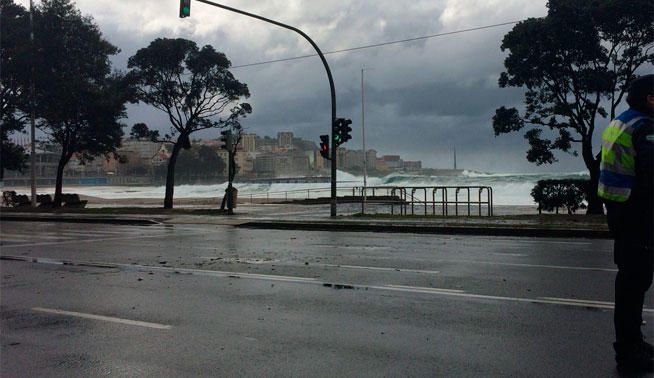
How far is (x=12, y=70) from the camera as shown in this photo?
104 feet

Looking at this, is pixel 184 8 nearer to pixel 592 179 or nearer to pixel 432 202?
pixel 432 202

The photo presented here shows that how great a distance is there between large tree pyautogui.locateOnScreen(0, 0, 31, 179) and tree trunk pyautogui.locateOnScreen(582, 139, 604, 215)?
28.6 meters

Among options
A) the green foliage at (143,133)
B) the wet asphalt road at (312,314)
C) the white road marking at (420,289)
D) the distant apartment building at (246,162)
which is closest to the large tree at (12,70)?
the green foliage at (143,133)

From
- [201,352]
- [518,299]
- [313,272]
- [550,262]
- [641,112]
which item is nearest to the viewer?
[641,112]

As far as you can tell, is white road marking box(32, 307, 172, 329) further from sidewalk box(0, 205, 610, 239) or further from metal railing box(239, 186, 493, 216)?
metal railing box(239, 186, 493, 216)

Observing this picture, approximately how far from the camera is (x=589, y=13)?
21.0 m

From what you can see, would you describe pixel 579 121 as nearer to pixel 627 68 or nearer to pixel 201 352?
pixel 627 68

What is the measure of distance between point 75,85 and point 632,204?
107 ft

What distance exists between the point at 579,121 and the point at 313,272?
16.6 metres

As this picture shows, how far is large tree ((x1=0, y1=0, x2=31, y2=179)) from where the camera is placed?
31688mm

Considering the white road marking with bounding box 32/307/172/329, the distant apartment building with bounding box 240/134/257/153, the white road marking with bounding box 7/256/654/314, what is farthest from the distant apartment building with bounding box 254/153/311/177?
the white road marking with bounding box 32/307/172/329

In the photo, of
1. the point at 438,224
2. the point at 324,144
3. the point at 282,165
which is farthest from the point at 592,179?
the point at 282,165

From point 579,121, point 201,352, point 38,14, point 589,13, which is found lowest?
point 201,352

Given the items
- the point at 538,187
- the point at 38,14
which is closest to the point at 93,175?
the point at 38,14
